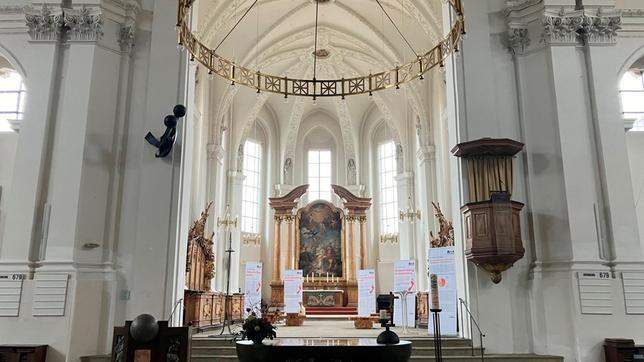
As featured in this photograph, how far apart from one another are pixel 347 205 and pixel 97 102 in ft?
41.1

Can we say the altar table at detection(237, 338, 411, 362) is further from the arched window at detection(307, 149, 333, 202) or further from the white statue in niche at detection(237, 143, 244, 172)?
the arched window at detection(307, 149, 333, 202)

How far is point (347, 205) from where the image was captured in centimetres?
2058

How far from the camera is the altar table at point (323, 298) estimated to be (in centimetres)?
1931

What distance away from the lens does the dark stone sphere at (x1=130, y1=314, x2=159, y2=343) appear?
616 centimetres

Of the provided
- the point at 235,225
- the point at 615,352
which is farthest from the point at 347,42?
the point at 615,352

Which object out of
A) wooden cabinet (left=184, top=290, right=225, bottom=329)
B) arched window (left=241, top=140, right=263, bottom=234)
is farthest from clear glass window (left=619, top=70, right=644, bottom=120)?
arched window (left=241, top=140, right=263, bottom=234)

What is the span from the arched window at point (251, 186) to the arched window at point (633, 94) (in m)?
13.5

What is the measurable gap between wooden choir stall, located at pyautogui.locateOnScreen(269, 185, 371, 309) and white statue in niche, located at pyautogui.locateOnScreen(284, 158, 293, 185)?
1307mm

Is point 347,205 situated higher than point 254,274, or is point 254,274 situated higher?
point 347,205

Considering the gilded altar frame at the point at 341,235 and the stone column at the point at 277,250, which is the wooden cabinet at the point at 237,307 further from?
the gilded altar frame at the point at 341,235

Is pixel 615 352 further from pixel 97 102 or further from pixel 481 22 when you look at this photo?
pixel 97 102

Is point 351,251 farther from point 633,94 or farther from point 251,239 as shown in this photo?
point 633,94

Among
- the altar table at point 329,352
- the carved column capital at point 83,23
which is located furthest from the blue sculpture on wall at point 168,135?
the altar table at point 329,352

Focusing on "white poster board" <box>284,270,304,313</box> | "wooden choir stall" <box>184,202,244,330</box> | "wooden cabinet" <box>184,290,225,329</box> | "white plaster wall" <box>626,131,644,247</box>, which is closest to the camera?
"white plaster wall" <box>626,131,644,247</box>
